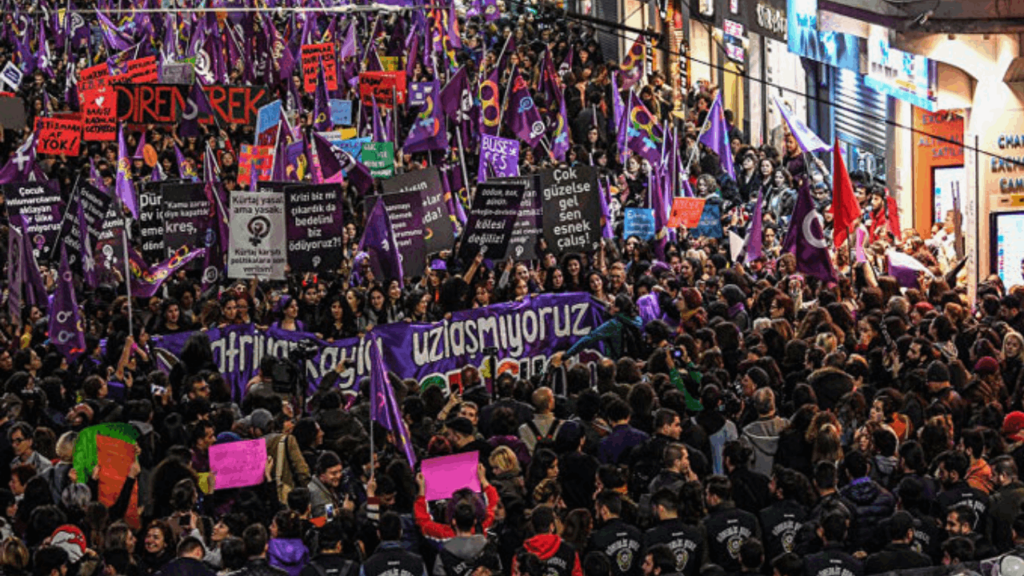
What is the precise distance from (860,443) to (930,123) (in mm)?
18443

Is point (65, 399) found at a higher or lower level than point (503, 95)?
lower

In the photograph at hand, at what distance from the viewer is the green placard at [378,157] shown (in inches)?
1029

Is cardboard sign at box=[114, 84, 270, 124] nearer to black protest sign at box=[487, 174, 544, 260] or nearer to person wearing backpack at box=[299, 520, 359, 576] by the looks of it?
black protest sign at box=[487, 174, 544, 260]

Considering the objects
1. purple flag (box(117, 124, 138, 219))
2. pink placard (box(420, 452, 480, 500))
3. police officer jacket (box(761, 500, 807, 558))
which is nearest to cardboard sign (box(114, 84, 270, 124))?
purple flag (box(117, 124, 138, 219))

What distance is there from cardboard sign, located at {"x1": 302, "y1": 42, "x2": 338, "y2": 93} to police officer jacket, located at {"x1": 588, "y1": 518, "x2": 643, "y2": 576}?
19450mm

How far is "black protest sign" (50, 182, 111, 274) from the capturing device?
2069cm

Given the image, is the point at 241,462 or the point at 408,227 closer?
the point at 241,462

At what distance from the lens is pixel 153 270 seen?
21219 mm

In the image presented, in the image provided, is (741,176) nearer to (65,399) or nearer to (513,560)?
(65,399)

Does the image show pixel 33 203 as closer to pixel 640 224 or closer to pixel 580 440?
pixel 640 224

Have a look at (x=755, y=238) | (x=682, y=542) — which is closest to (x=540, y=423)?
(x=682, y=542)

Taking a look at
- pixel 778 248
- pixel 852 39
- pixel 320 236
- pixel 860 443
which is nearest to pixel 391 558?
pixel 860 443

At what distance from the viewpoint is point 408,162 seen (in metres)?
27.3

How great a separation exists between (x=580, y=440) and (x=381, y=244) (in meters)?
5.53
